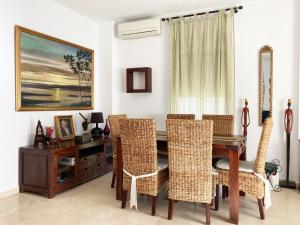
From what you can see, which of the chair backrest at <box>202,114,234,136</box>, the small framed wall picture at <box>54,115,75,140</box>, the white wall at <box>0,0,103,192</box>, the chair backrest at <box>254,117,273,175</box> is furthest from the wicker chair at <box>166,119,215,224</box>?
the white wall at <box>0,0,103,192</box>

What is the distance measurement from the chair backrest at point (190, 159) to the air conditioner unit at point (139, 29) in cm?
246

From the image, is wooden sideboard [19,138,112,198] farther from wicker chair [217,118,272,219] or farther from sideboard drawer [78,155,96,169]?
wicker chair [217,118,272,219]

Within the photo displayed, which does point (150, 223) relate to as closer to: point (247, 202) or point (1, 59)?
point (247, 202)

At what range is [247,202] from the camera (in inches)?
113

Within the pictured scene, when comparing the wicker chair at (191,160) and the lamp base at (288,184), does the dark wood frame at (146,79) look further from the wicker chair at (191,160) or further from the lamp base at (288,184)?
the lamp base at (288,184)

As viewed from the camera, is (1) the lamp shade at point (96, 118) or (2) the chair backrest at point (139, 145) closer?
(2) the chair backrest at point (139, 145)

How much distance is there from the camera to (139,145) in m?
2.54

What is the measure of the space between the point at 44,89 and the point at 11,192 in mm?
1457

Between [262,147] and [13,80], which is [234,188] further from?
[13,80]

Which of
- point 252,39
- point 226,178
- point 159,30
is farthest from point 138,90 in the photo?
point 226,178

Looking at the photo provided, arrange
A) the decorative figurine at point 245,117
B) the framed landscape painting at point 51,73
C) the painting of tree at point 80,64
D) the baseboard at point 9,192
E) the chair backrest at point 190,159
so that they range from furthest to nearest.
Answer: the painting of tree at point 80,64
the decorative figurine at point 245,117
the framed landscape painting at point 51,73
the baseboard at point 9,192
the chair backrest at point 190,159

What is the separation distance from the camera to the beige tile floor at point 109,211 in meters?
2.41

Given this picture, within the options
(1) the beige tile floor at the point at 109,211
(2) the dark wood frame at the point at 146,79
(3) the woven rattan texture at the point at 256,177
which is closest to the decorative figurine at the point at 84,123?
(2) the dark wood frame at the point at 146,79

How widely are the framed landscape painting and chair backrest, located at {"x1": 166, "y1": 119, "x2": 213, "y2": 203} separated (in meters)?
2.12
